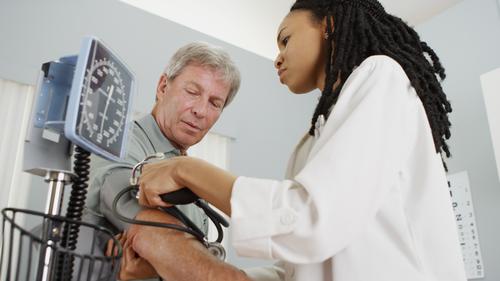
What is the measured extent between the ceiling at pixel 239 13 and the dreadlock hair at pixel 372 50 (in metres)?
2.26

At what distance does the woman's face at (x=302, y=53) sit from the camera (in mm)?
1074

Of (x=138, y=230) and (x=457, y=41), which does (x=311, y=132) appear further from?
(x=457, y=41)

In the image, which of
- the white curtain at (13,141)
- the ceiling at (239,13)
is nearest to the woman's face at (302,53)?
the white curtain at (13,141)

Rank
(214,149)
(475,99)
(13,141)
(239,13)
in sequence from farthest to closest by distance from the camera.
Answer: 1. (239,13)
2. (214,149)
3. (475,99)
4. (13,141)

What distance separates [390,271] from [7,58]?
2426 millimetres

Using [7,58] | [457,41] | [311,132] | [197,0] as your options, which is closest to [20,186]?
[7,58]

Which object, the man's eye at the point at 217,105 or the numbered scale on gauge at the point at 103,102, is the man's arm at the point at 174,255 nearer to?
the numbered scale on gauge at the point at 103,102

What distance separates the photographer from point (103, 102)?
0.66 metres

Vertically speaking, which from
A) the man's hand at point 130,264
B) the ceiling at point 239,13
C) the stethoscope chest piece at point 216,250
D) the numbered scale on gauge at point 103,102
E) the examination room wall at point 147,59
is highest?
the ceiling at point 239,13

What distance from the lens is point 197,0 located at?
317 cm

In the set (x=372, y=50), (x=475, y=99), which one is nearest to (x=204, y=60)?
(x=372, y=50)

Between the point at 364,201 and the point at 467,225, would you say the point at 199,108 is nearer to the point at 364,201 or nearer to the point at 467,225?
the point at 364,201

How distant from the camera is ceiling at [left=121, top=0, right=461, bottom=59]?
320 cm

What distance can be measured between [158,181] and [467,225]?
244 centimetres
